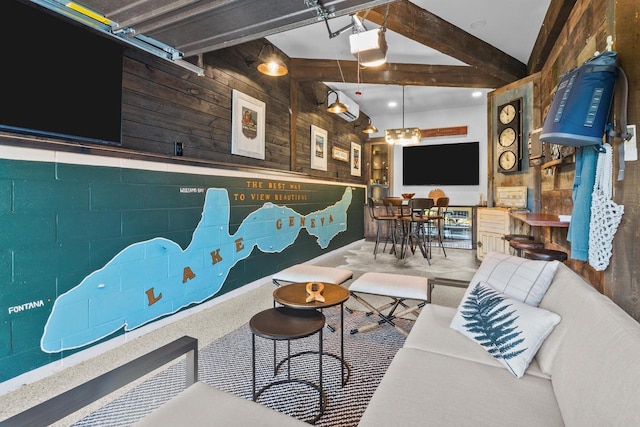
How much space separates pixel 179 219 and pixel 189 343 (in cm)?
188

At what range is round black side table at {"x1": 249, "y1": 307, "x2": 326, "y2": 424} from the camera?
4.93ft

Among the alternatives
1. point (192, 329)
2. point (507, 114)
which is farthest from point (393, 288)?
point (507, 114)

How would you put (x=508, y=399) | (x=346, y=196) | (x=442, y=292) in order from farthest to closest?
(x=346, y=196) → (x=442, y=292) → (x=508, y=399)

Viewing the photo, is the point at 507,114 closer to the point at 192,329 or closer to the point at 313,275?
the point at 313,275

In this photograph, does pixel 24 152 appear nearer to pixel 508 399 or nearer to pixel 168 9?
pixel 168 9

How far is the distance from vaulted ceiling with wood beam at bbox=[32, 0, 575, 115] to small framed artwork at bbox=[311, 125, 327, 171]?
99cm

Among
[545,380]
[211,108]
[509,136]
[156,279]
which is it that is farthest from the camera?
[509,136]

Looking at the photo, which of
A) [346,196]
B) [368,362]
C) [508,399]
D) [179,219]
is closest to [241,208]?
[179,219]

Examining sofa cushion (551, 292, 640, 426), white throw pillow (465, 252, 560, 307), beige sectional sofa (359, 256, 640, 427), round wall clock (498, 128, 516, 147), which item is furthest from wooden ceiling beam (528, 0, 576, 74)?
sofa cushion (551, 292, 640, 426)

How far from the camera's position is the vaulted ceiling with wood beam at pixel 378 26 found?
192 centimetres

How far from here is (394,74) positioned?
4.74 meters

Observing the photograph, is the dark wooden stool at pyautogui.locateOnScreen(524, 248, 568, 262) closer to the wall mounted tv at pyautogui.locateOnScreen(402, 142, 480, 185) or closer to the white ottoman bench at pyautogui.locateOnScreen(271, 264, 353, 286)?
the white ottoman bench at pyautogui.locateOnScreen(271, 264, 353, 286)

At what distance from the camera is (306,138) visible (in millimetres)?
5277

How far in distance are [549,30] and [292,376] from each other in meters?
4.19
